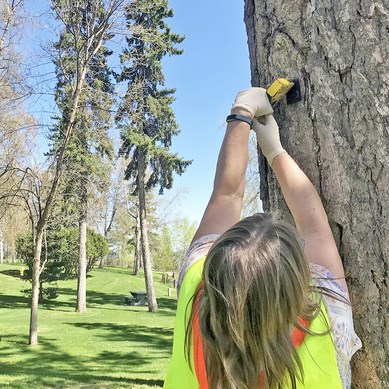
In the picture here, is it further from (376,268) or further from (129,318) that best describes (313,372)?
(129,318)

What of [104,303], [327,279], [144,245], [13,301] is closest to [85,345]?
[144,245]

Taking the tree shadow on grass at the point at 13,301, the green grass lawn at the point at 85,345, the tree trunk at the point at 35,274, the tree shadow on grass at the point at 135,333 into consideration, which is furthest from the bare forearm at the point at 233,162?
the tree shadow on grass at the point at 13,301

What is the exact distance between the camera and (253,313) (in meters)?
0.99

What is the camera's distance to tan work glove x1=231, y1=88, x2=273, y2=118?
146 cm

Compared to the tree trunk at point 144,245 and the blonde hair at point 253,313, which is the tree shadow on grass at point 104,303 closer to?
the tree trunk at point 144,245

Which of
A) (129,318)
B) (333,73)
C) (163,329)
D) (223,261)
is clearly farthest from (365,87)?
(129,318)

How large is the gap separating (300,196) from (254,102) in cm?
33

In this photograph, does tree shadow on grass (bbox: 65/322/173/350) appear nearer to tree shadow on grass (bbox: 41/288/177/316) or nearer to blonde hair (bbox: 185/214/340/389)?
tree shadow on grass (bbox: 41/288/177/316)

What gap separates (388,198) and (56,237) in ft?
59.3

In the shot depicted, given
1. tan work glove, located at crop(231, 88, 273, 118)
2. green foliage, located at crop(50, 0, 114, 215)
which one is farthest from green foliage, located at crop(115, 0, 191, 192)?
tan work glove, located at crop(231, 88, 273, 118)

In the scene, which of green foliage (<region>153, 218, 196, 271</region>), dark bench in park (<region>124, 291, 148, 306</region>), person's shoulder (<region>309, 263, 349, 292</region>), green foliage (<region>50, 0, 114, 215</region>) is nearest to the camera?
person's shoulder (<region>309, 263, 349, 292</region>)

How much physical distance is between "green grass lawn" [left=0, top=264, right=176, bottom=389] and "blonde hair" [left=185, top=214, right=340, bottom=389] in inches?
259

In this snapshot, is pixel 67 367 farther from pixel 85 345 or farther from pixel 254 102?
pixel 254 102

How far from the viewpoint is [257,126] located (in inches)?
58.7
